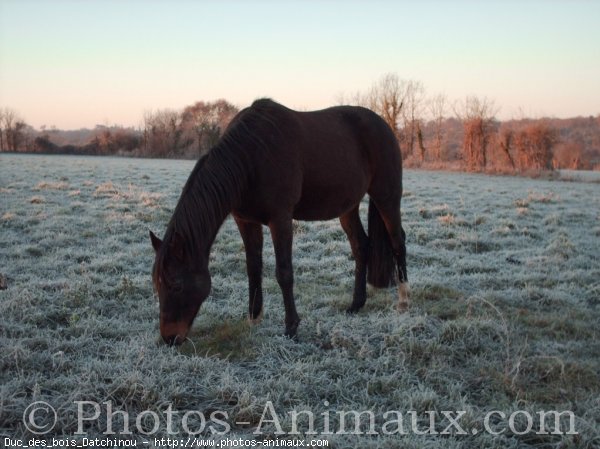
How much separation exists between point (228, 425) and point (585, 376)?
270cm

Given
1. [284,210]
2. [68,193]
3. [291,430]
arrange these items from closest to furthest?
[291,430]
[284,210]
[68,193]

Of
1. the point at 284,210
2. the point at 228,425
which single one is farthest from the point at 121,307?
the point at 228,425

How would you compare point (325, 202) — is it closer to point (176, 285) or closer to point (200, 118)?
point (176, 285)

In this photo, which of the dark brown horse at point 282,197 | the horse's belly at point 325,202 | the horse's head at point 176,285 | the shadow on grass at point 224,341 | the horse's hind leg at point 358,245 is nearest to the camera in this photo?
the horse's head at point 176,285

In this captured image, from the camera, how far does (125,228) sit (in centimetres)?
923

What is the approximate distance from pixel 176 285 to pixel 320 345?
138cm

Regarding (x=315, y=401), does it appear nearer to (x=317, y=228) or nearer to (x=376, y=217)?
(x=376, y=217)

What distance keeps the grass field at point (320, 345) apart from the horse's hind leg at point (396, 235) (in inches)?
12.0

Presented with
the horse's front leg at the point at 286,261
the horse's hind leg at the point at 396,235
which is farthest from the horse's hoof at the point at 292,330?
the horse's hind leg at the point at 396,235

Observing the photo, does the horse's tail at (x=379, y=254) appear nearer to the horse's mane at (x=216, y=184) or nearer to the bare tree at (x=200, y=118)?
the horse's mane at (x=216, y=184)

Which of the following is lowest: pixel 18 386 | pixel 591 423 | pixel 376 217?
pixel 591 423

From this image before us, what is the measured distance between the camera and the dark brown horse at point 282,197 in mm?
3553

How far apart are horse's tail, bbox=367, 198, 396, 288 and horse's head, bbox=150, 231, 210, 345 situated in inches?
92.5

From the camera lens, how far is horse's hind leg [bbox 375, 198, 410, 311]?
17.0ft
